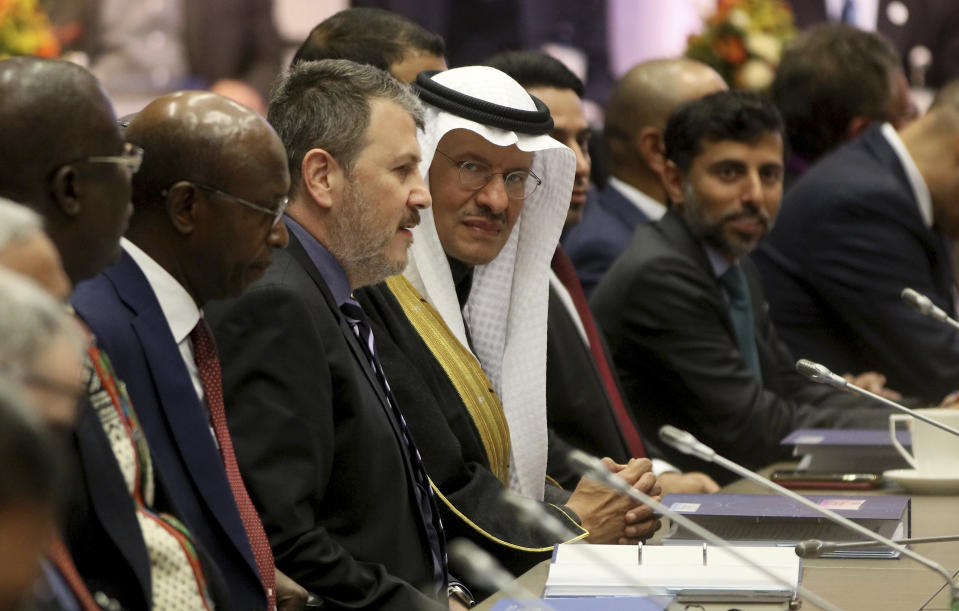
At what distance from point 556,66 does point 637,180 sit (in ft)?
2.73

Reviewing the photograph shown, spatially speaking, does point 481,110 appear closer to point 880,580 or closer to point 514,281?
point 514,281

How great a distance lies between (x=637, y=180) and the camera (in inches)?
183

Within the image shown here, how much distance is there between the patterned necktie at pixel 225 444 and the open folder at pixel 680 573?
15.9 inches

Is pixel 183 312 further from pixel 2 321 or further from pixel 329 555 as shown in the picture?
pixel 2 321

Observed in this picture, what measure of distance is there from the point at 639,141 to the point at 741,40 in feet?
4.70

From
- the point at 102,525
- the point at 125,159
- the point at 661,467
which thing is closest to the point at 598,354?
the point at 661,467

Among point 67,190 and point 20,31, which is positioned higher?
point 67,190

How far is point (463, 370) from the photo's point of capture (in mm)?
2734

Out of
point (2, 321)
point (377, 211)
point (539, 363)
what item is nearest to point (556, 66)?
point (539, 363)

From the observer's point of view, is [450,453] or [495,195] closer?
[450,453]

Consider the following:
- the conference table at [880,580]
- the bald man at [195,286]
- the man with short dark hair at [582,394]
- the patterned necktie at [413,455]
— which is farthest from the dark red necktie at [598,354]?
the bald man at [195,286]

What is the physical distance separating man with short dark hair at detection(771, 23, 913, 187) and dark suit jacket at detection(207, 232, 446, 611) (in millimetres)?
3305

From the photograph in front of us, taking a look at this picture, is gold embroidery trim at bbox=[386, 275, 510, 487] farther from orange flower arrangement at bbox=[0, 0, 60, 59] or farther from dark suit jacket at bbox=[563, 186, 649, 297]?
orange flower arrangement at bbox=[0, 0, 60, 59]

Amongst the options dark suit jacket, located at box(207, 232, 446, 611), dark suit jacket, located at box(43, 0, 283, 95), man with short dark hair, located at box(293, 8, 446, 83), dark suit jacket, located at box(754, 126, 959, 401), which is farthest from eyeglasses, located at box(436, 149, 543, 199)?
dark suit jacket, located at box(43, 0, 283, 95)
